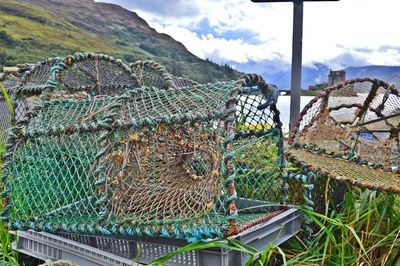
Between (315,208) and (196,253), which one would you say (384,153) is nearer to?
(315,208)

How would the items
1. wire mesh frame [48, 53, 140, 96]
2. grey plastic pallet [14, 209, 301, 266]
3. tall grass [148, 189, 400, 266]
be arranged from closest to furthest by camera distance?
grey plastic pallet [14, 209, 301, 266] → tall grass [148, 189, 400, 266] → wire mesh frame [48, 53, 140, 96]

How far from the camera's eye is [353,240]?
2270 millimetres

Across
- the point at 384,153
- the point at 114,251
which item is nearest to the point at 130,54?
the point at 384,153

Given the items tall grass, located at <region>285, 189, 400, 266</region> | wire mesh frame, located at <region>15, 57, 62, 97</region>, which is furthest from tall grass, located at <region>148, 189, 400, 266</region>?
wire mesh frame, located at <region>15, 57, 62, 97</region>

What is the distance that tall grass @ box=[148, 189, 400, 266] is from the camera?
6.95 feet

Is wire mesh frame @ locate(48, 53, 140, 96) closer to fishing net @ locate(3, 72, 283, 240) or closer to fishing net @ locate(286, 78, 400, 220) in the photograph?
fishing net @ locate(3, 72, 283, 240)

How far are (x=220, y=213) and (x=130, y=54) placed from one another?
511 inches

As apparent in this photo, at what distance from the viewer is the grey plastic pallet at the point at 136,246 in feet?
6.11

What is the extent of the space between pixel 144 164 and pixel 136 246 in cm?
58

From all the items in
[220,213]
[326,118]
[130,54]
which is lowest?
[220,213]

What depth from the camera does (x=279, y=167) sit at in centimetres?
263

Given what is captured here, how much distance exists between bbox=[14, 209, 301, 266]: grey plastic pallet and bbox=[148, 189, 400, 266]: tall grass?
8cm

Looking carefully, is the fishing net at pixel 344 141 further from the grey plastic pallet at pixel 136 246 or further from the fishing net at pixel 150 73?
the fishing net at pixel 150 73

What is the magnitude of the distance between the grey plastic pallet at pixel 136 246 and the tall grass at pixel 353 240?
76mm
